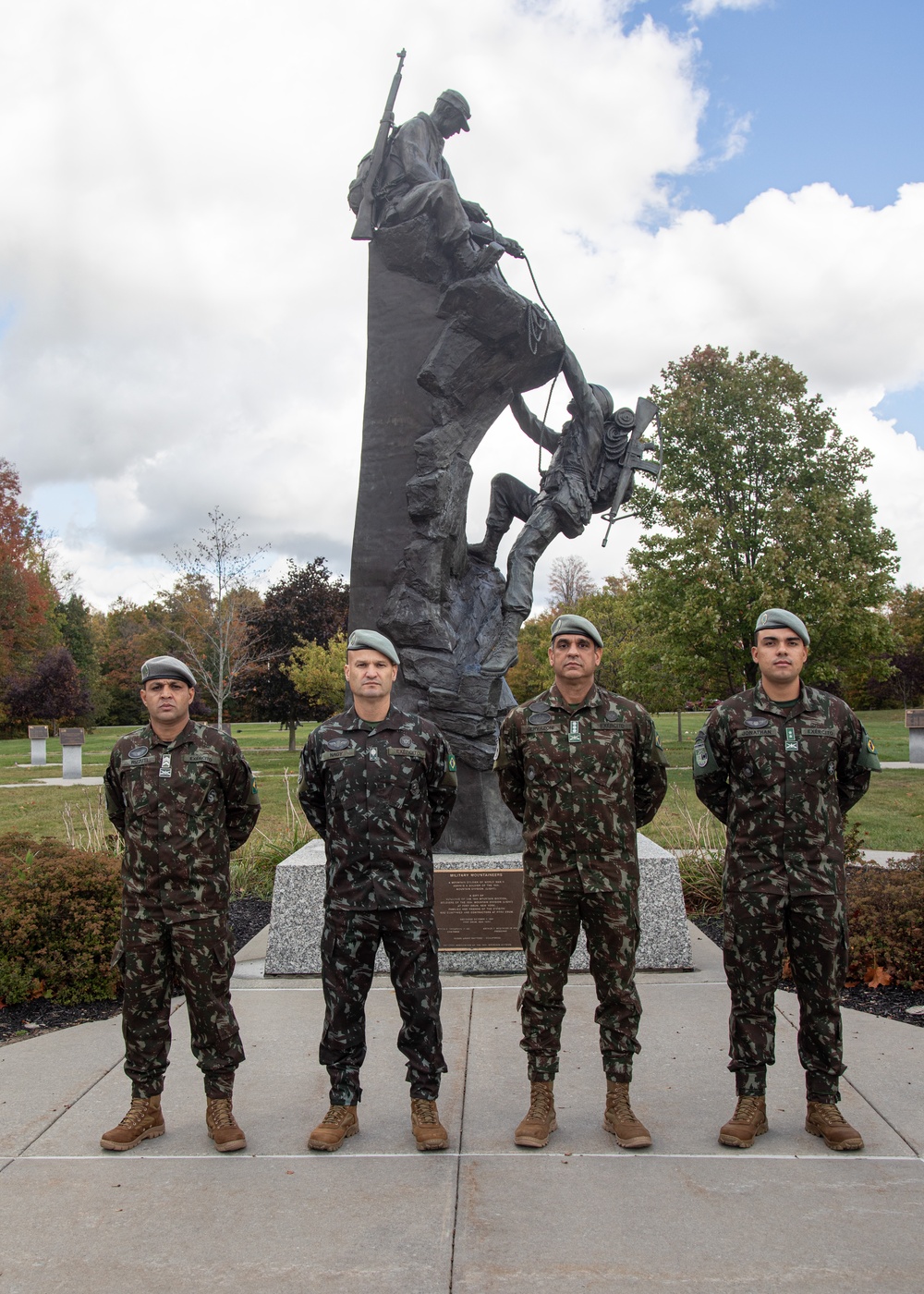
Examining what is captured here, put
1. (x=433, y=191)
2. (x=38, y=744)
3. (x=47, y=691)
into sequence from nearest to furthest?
(x=433, y=191) → (x=38, y=744) → (x=47, y=691)

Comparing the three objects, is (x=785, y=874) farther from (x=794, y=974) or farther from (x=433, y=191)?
(x=433, y=191)

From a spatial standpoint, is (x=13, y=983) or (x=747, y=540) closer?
(x=13, y=983)

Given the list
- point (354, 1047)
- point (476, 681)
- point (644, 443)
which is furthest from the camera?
point (644, 443)

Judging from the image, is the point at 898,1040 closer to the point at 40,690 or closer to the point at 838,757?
the point at 838,757

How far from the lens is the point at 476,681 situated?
6.33 meters

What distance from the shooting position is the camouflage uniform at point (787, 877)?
3557 mm

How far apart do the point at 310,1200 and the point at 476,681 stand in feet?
11.7

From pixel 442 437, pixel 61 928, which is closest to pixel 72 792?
pixel 61 928

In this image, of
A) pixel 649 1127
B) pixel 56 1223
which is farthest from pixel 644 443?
pixel 56 1223

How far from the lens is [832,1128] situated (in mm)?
3533

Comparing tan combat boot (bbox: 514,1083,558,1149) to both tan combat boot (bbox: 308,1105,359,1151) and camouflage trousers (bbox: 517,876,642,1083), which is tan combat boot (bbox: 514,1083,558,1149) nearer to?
camouflage trousers (bbox: 517,876,642,1083)

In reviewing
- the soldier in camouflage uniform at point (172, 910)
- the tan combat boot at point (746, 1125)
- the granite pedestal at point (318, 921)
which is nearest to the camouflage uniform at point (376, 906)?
the soldier in camouflage uniform at point (172, 910)

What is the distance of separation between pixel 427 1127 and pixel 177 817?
144 cm

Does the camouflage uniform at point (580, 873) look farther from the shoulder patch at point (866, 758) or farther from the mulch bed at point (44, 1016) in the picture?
the mulch bed at point (44, 1016)
